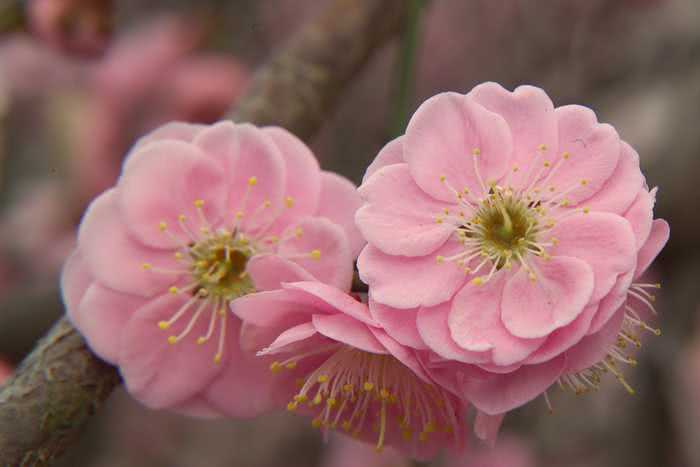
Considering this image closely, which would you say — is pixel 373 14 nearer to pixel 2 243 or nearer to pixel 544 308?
pixel 544 308

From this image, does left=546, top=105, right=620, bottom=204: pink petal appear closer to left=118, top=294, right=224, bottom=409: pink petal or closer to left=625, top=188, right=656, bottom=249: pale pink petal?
left=625, top=188, right=656, bottom=249: pale pink petal

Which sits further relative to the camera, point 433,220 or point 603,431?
point 603,431

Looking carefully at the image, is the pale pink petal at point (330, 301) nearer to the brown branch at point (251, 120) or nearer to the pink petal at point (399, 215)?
the pink petal at point (399, 215)

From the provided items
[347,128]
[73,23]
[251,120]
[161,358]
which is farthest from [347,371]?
[347,128]

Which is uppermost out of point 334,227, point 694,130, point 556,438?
point 334,227

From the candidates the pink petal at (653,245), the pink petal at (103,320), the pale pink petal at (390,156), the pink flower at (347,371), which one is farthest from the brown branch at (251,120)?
the pink petal at (653,245)

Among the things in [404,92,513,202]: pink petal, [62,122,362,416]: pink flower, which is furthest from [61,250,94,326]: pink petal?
[404,92,513,202]: pink petal

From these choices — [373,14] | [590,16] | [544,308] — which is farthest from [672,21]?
[544,308]
